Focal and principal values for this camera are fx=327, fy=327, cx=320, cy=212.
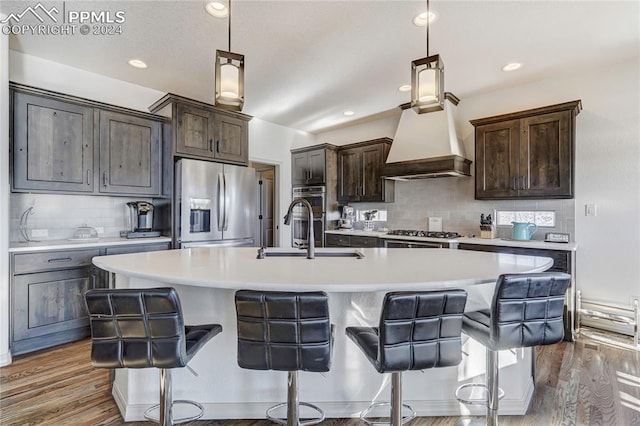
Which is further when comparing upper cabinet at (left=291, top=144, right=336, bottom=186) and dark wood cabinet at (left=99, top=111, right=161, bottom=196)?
upper cabinet at (left=291, top=144, right=336, bottom=186)

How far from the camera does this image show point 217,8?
2.44 metres

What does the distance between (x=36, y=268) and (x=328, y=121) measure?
425 centimetres

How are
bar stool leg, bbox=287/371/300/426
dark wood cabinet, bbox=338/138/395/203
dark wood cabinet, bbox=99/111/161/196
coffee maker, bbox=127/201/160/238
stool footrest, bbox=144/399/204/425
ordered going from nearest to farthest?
bar stool leg, bbox=287/371/300/426
stool footrest, bbox=144/399/204/425
dark wood cabinet, bbox=99/111/161/196
coffee maker, bbox=127/201/160/238
dark wood cabinet, bbox=338/138/395/203

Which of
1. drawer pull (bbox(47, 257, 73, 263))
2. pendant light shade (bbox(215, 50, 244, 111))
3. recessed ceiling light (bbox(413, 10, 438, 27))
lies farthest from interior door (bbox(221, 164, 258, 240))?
recessed ceiling light (bbox(413, 10, 438, 27))

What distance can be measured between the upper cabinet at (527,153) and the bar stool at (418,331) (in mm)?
2901

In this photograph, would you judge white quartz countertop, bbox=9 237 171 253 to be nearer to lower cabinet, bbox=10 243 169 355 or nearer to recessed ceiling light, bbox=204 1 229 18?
lower cabinet, bbox=10 243 169 355

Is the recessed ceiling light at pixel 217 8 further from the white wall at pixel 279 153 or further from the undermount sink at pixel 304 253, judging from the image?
the white wall at pixel 279 153

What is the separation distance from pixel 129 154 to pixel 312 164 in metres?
2.70

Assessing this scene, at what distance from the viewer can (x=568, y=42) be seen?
2.93m

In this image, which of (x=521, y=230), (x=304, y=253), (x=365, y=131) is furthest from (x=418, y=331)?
(x=365, y=131)

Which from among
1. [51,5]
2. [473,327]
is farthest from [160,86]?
[473,327]

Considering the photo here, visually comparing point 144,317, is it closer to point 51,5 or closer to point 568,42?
point 51,5

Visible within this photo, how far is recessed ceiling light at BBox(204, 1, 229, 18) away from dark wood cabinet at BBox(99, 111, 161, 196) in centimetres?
175

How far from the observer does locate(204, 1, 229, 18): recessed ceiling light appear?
93.9 inches
